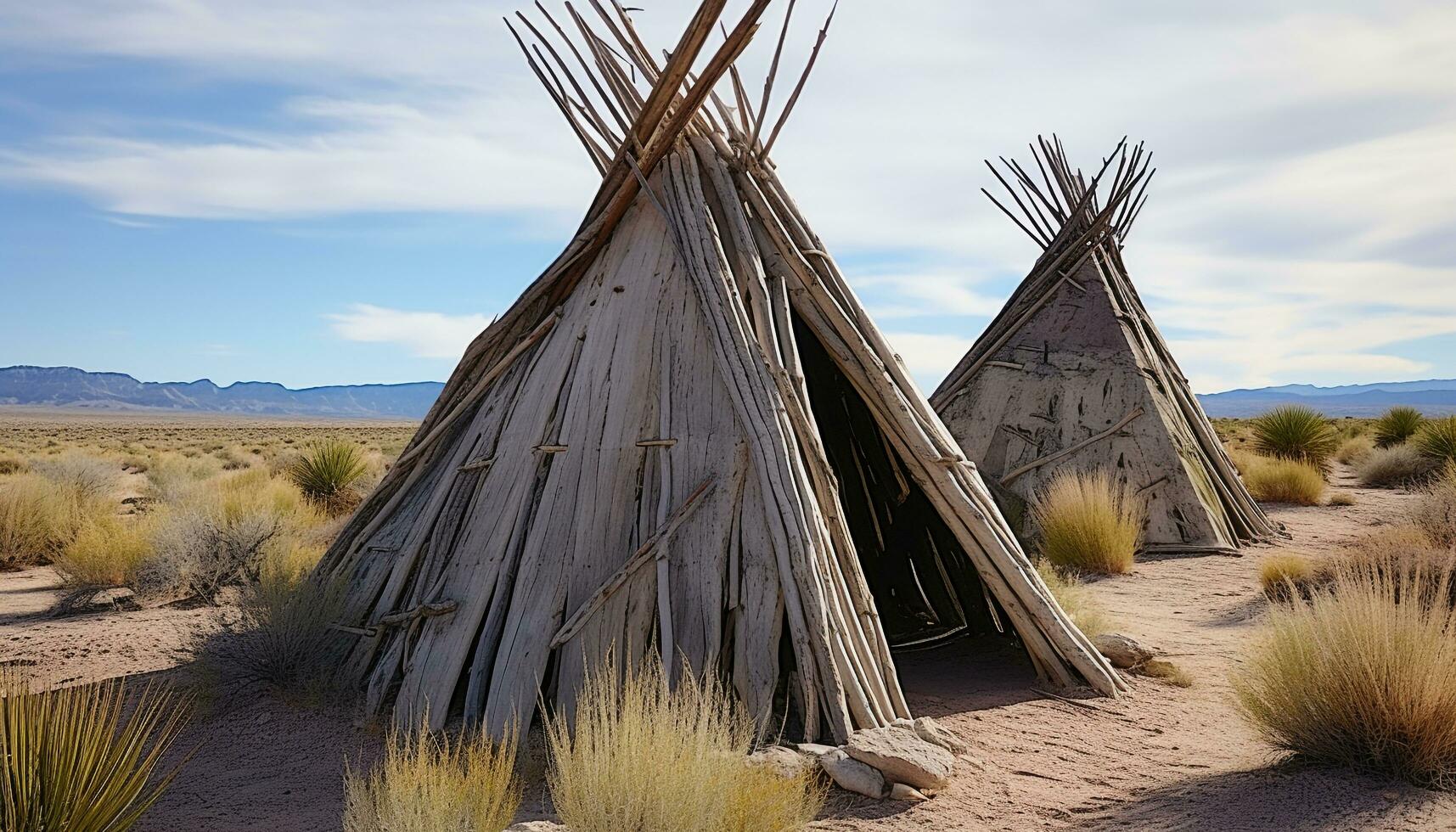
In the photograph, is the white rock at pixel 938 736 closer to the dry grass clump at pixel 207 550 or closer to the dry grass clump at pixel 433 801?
the dry grass clump at pixel 433 801

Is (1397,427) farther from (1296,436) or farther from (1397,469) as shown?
(1397,469)

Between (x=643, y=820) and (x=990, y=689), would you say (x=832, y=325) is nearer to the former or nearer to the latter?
(x=990, y=689)

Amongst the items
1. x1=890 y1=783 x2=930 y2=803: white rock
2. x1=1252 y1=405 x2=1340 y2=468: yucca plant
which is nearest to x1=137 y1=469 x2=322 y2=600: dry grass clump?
x1=890 y1=783 x2=930 y2=803: white rock

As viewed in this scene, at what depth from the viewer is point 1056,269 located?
11742 millimetres

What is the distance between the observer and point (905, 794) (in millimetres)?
4008

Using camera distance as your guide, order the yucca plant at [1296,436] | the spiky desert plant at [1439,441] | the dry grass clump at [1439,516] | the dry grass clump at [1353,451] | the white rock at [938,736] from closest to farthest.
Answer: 1. the white rock at [938,736]
2. the dry grass clump at [1439,516]
3. the spiky desert plant at [1439,441]
4. the yucca plant at [1296,436]
5. the dry grass clump at [1353,451]

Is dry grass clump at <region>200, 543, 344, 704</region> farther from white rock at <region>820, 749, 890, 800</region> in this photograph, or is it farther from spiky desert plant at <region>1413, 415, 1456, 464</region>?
spiky desert plant at <region>1413, 415, 1456, 464</region>

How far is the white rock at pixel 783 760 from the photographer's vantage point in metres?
3.89

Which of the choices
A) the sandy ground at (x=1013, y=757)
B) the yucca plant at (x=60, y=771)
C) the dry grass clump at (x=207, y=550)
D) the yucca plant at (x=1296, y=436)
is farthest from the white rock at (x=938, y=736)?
the yucca plant at (x=1296, y=436)

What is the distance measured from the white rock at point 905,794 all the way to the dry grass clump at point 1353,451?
17995 mm

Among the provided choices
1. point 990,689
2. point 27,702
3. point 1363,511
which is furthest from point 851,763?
point 1363,511

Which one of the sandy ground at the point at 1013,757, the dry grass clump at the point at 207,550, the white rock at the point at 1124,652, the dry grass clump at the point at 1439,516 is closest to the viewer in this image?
the sandy ground at the point at 1013,757

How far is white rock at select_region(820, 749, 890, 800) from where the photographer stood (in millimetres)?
3992

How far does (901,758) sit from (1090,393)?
7.75 m
